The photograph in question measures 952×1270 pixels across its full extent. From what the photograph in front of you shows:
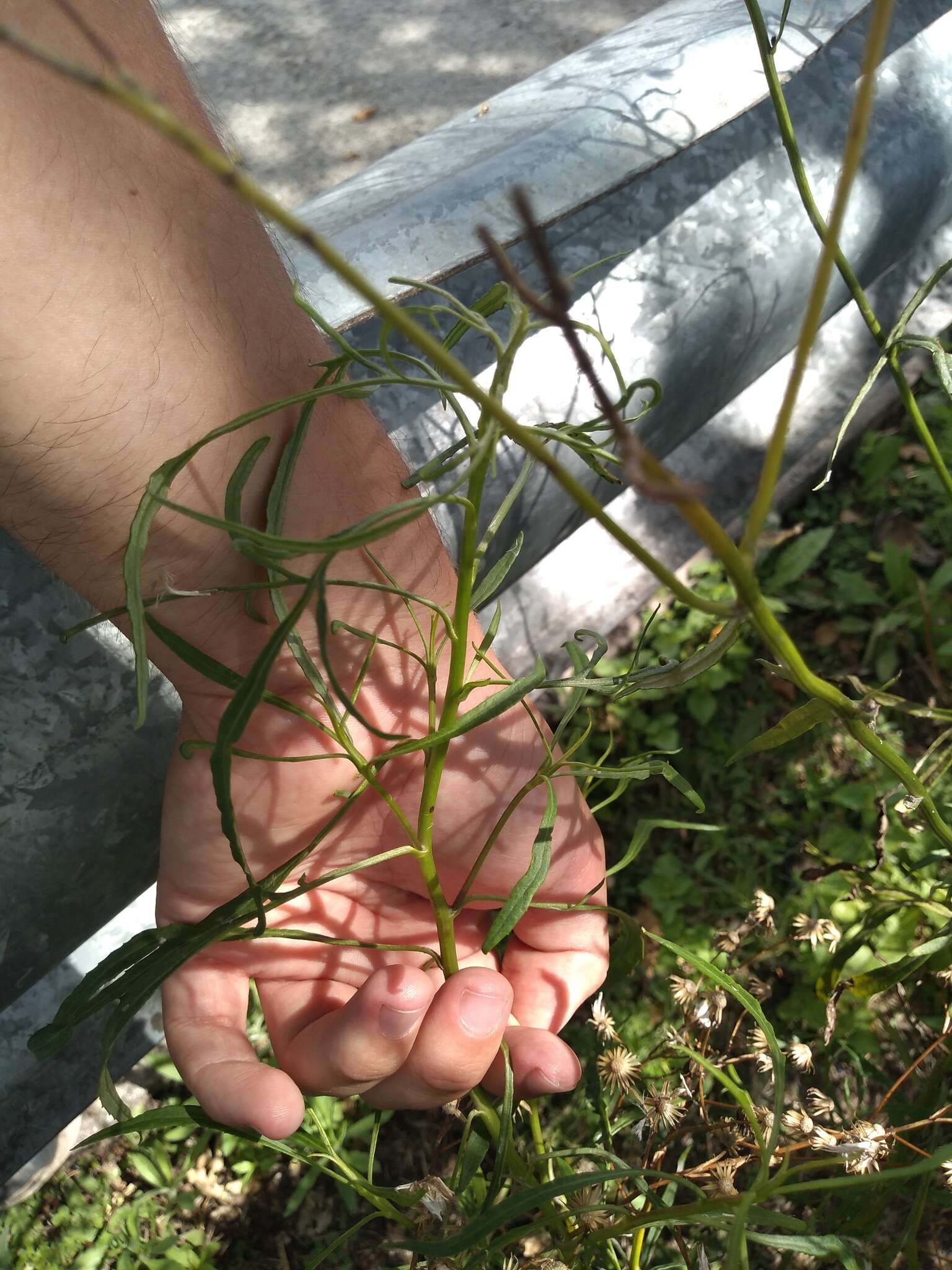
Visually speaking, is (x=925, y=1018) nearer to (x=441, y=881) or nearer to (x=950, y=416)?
(x=441, y=881)

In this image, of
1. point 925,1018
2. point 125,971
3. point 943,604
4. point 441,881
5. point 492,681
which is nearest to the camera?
point 492,681

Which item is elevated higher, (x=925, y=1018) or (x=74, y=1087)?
(x=74, y=1087)

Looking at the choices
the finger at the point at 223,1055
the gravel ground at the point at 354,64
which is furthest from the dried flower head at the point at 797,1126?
the gravel ground at the point at 354,64

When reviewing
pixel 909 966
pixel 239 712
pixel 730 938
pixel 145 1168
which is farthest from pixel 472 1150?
pixel 145 1168

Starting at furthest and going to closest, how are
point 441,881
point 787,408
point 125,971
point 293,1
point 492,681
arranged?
1. point 293,1
2. point 441,881
3. point 125,971
4. point 492,681
5. point 787,408

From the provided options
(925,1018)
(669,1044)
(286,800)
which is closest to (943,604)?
(925,1018)

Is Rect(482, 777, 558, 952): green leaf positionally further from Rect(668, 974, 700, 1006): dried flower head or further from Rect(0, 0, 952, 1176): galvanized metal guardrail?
Rect(0, 0, 952, 1176): galvanized metal guardrail
